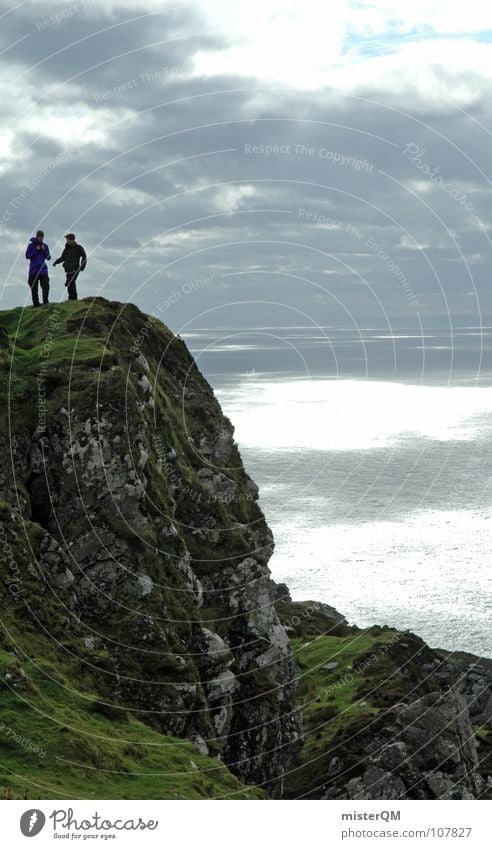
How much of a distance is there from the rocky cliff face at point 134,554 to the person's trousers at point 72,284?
114cm

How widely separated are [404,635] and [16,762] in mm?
77388

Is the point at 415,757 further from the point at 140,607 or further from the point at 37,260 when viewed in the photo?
the point at 37,260

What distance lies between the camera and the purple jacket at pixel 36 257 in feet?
147

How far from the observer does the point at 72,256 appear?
47688mm

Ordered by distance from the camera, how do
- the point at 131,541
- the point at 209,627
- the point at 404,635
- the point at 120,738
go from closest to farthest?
the point at 120,738
the point at 131,541
the point at 209,627
the point at 404,635

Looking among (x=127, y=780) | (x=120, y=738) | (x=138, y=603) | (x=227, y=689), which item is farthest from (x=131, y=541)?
(x=127, y=780)

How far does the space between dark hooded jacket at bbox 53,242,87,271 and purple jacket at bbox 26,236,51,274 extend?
1.47 m

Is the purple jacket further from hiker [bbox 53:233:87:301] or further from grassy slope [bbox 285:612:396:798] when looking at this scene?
grassy slope [bbox 285:612:396:798]

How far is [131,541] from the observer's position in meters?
39.1

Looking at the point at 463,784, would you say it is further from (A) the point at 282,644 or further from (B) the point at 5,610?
(B) the point at 5,610
